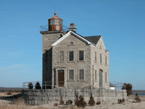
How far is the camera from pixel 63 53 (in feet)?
110

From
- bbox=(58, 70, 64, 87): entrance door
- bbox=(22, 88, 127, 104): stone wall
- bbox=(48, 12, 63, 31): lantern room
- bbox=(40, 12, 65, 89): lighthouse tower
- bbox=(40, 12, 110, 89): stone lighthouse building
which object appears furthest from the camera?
bbox=(48, 12, 63, 31): lantern room

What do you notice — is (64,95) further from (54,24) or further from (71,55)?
(54,24)

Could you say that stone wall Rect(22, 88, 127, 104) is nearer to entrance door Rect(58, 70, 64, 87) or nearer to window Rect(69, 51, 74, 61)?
entrance door Rect(58, 70, 64, 87)

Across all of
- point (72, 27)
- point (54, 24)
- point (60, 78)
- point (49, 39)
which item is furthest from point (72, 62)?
point (72, 27)

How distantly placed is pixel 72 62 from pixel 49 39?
20.6 ft

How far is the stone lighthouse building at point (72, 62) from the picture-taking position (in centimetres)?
3238

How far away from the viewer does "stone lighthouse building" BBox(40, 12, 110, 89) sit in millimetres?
32375

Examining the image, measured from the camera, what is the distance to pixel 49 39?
121 ft

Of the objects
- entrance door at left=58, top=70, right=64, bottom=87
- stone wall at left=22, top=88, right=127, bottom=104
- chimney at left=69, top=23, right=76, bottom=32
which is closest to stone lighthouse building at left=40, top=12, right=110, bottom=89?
entrance door at left=58, top=70, right=64, bottom=87

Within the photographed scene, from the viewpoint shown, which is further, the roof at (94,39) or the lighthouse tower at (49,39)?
the lighthouse tower at (49,39)

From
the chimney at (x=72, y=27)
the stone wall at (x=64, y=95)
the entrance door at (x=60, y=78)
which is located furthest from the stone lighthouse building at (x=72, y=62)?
the chimney at (x=72, y=27)

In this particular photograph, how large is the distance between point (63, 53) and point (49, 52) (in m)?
3.66

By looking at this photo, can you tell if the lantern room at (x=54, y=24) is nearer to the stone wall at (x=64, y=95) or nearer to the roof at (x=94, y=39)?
the roof at (x=94, y=39)

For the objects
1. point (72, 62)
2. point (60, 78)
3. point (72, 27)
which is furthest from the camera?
point (72, 27)
